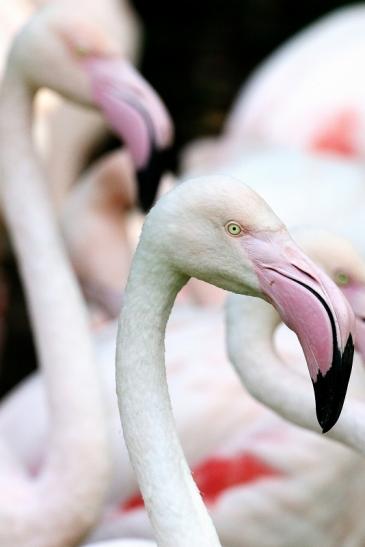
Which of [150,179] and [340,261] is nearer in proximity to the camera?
[340,261]

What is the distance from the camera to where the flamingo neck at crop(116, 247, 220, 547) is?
240 cm

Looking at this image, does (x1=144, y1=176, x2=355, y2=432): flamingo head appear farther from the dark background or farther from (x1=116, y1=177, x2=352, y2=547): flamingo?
the dark background

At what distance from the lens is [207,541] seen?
2.40 m

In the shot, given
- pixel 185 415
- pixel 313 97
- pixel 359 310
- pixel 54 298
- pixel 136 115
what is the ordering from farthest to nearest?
pixel 313 97
pixel 185 415
pixel 54 298
pixel 136 115
pixel 359 310

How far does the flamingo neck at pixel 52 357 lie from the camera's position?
3232 millimetres

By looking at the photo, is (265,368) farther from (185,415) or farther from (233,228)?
(185,415)

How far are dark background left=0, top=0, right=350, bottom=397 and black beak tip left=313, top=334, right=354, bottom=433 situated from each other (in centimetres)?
573

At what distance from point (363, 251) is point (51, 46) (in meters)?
1.01

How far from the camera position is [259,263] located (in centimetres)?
233

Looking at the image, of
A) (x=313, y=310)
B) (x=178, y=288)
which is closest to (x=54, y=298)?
(x=178, y=288)

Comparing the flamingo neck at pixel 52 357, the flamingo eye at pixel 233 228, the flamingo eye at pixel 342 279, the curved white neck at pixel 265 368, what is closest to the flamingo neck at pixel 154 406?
the flamingo eye at pixel 233 228

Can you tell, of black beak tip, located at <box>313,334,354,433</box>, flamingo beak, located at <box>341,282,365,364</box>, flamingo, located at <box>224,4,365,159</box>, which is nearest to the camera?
black beak tip, located at <box>313,334,354,433</box>

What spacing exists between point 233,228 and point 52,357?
1175mm

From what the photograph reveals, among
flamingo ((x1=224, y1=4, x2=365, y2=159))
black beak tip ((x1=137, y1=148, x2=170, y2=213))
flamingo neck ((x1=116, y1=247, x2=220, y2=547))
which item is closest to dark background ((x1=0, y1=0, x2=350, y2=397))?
flamingo ((x1=224, y1=4, x2=365, y2=159))
